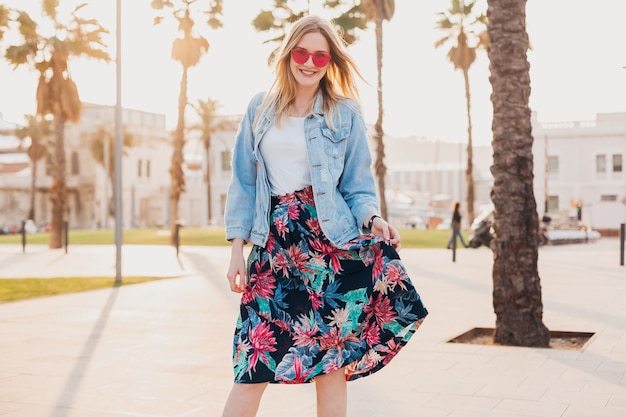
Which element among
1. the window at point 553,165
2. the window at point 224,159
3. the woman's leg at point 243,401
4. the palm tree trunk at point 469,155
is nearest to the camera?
the woman's leg at point 243,401

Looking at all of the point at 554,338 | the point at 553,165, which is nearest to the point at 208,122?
the point at 553,165

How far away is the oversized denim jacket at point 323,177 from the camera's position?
3195mm

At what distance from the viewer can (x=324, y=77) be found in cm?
345

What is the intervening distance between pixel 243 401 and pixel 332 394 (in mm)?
339

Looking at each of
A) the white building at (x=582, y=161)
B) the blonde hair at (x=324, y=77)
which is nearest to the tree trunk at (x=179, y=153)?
the blonde hair at (x=324, y=77)

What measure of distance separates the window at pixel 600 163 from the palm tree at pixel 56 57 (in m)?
40.7

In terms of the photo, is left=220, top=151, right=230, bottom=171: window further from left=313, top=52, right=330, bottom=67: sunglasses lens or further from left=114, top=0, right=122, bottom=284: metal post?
left=313, top=52, right=330, bottom=67: sunglasses lens

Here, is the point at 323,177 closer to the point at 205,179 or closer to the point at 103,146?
the point at 205,179

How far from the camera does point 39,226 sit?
69.6 m

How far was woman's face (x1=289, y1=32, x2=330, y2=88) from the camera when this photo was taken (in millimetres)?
3291

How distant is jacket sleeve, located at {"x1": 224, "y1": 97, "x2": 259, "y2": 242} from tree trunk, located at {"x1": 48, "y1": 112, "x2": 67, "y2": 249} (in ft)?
92.9

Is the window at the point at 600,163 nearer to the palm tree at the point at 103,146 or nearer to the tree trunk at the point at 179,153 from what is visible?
the palm tree at the point at 103,146

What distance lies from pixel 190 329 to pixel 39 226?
64467 mm

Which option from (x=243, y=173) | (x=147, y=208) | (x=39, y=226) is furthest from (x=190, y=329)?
(x=147, y=208)
